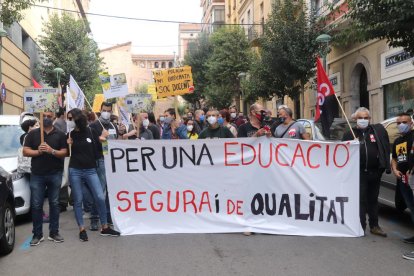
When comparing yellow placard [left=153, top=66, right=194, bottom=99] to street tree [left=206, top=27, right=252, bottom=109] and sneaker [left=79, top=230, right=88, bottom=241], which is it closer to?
sneaker [left=79, top=230, right=88, bottom=241]

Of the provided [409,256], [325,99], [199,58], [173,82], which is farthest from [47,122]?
[199,58]

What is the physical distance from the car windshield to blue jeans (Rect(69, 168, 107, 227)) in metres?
2.33

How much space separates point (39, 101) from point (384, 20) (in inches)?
376

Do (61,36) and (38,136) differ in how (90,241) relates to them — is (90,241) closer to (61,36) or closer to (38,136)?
(38,136)

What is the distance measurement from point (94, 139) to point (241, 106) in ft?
113

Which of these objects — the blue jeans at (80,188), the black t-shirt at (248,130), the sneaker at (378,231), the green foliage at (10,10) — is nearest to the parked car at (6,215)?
the blue jeans at (80,188)

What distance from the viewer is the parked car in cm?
570

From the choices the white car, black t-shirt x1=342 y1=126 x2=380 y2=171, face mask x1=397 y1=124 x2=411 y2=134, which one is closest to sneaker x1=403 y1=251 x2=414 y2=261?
black t-shirt x1=342 y1=126 x2=380 y2=171

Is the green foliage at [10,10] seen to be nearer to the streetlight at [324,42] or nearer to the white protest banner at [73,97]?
the white protest banner at [73,97]

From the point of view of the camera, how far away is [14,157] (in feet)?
26.6

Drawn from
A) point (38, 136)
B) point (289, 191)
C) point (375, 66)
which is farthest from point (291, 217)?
point (375, 66)

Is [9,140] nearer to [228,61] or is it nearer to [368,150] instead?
[368,150]

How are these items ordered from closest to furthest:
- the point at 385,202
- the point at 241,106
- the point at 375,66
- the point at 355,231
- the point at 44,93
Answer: the point at 355,231
the point at 385,202
the point at 44,93
the point at 375,66
the point at 241,106

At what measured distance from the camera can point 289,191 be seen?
6555mm
